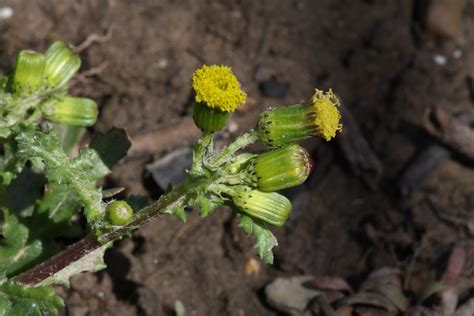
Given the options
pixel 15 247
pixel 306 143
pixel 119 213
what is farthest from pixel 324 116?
pixel 306 143

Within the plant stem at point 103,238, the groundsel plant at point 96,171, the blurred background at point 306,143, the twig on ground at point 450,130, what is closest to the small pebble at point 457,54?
the blurred background at point 306,143

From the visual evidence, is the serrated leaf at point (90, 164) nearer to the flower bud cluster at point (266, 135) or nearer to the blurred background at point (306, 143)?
the flower bud cluster at point (266, 135)

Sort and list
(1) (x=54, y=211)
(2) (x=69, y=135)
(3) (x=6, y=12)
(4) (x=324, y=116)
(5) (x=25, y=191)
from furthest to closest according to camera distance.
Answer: (3) (x=6, y=12) → (2) (x=69, y=135) → (5) (x=25, y=191) → (1) (x=54, y=211) → (4) (x=324, y=116)

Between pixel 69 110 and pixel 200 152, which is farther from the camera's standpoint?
pixel 69 110

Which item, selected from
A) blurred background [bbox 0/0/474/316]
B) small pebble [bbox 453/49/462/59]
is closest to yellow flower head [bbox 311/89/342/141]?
blurred background [bbox 0/0/474/316]

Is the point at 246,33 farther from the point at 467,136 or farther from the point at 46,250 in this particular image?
the point at 46,250

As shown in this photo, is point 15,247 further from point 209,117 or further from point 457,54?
point 457,54

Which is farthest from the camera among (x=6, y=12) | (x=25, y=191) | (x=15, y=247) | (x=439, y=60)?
(x=439, y=60)

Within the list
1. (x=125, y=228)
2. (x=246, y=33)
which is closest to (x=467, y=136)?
(x=246, y=33)
